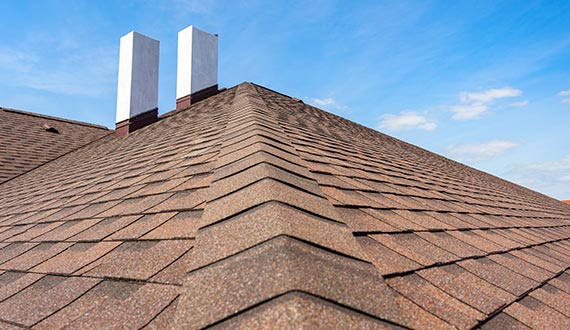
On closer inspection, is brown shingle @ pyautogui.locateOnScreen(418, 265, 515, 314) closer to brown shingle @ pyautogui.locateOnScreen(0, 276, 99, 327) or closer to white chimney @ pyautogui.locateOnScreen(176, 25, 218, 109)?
brown shingle @ pyautogui.locateOnScreen(0, 276, 99, 327)

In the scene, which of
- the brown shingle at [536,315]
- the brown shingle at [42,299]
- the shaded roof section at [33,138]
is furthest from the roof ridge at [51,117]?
the brown shingle at [536,315]

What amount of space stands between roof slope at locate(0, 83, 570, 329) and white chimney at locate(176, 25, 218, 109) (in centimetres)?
587

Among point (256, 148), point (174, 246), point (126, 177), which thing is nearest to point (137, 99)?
point (126, 177)

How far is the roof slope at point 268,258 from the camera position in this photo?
0.91 meters

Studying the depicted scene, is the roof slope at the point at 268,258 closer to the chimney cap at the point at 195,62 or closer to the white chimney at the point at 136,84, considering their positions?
the white chimney at the point at 136,84

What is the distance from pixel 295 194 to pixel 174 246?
1.78 ft

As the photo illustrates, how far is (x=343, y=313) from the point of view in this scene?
0.83m

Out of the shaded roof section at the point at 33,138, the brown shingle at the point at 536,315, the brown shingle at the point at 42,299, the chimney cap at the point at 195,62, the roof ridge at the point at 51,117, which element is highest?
the chimney cap at the point at 195,62

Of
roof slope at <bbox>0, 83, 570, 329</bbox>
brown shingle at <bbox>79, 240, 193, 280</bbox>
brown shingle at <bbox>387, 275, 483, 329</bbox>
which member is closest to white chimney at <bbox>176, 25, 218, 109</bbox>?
roof slope at <bbox>0, 83, 570, 329</bbox>

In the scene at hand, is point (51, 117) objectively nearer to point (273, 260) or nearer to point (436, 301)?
point (273, 260)

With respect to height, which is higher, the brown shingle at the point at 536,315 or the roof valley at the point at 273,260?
the roof valley at the point at 273,260

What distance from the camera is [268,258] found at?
975 mm

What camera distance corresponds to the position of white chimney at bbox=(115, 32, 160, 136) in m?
7.93

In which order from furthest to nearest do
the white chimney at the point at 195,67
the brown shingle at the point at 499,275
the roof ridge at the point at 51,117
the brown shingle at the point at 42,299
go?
the roof ridge at the point at 51,117, the white chimney at the point at 195,67, the brown shingle at the point at 499,275, the brown shingle at the point at 42,299
